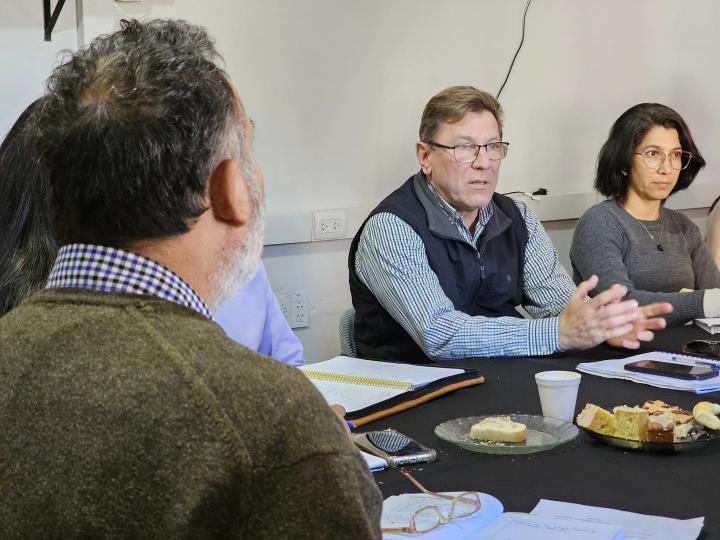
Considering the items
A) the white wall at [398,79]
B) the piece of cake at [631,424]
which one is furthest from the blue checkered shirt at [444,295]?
the white wall at [398,79]

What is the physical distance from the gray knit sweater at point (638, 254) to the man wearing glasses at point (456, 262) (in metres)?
0.38

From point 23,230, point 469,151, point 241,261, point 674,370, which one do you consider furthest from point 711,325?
point 241,261

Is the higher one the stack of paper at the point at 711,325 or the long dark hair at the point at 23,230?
the long dark hair at the point at 23,230

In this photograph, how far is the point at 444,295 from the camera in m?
2.59

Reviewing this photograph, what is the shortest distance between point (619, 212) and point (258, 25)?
4.82 ft

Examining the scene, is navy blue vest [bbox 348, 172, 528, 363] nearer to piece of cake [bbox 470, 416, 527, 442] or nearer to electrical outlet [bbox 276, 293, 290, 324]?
electrical outlet [bbox 276, 293, 290, 324]

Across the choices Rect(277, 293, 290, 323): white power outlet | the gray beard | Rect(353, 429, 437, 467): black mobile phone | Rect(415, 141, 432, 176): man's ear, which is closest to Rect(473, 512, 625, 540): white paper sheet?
Rect(353, 429, 437, 467): black mobile phone

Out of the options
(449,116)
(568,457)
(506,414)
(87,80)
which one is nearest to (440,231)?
(449,116)

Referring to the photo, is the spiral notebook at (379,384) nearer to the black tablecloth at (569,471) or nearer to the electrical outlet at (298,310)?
the black tablecloth at (569,471)

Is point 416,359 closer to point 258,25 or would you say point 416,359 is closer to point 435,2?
point 258,25

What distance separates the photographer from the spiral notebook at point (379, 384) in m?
1.83

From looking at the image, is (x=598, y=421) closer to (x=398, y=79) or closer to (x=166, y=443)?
(x=166, y=443)

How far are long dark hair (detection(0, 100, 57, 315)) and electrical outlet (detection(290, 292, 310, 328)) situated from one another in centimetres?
192

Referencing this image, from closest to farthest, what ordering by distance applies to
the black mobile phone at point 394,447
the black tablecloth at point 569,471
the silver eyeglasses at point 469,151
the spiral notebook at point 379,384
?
the black tablecloth at point 569,471 → the black mobile phone at point 394,447 → the spiral notebook at point 379,384 → the silver eyeglasses at point 469,151
